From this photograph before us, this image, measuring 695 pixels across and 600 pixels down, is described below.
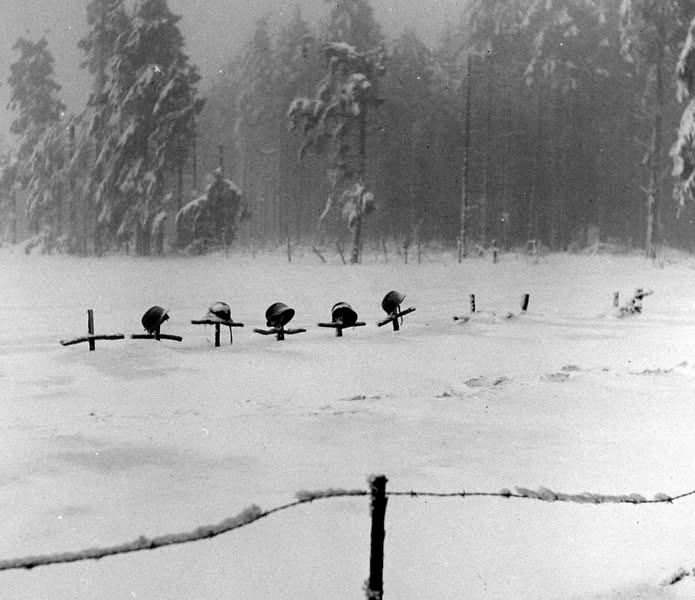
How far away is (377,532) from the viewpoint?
352 cm

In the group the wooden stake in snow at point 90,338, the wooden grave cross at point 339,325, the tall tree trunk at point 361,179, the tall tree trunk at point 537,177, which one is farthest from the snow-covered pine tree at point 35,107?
the wooden grave cross at point 339,325

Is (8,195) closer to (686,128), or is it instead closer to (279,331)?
(279,331)

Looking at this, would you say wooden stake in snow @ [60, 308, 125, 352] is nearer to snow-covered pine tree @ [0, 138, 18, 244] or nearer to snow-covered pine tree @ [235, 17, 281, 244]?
snow-covered pine tree @ [235, 17, 281, 244]

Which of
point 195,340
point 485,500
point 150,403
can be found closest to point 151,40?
point 195,340

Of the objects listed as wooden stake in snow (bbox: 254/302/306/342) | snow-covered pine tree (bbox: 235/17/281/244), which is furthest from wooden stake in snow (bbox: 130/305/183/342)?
snow-covered pine tree (bbox: 235/17/281/244)

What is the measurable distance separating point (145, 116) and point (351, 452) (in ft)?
106

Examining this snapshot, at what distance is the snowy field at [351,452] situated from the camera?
466cm

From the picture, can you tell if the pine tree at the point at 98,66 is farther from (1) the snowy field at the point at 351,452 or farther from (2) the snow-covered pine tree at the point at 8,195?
(1) the snowy field at the point at 351,452

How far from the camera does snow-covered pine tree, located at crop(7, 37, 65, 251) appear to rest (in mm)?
38281

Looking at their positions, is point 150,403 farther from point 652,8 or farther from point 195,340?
point 652,8

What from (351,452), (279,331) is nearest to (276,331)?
(279,331)

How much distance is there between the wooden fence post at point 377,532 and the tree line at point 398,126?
93.1 feet

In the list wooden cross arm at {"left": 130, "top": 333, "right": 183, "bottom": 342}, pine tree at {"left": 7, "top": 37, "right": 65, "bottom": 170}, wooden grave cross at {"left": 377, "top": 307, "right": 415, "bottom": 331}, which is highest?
pine tree at {"left": 7, "top": 37, "right": 65, "bottom": 170}

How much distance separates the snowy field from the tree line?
19532mm
